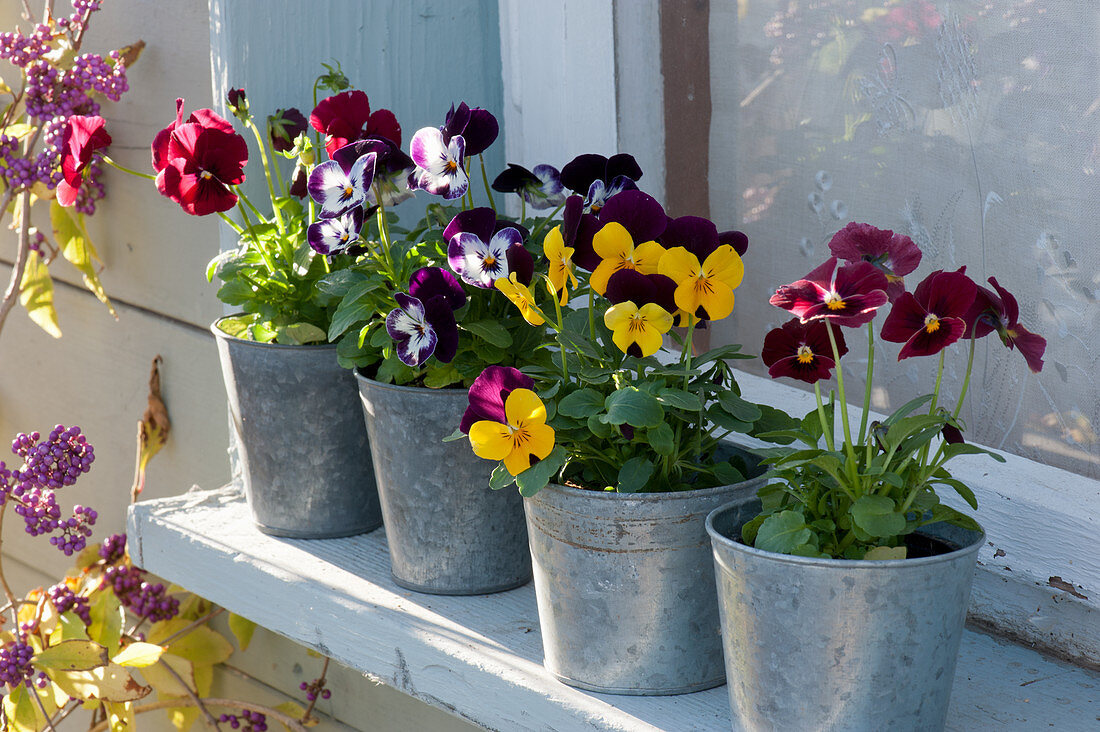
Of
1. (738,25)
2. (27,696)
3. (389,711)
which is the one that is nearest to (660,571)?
(738,25)

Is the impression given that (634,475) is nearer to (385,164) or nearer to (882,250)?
(882,250)

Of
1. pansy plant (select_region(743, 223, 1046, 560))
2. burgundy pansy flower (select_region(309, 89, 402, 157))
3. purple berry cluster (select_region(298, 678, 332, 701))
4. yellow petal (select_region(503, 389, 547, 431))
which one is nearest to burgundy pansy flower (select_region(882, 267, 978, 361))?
pansy plant (select_region(743, 223, 1046, 560))

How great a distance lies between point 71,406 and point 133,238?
33 cm

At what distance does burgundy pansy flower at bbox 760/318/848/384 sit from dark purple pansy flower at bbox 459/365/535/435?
15 cm

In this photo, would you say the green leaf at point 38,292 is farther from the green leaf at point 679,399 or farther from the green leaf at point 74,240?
the green leaf at point 679,399

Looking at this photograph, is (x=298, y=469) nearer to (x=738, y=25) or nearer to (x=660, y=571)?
(x=660, y=571)

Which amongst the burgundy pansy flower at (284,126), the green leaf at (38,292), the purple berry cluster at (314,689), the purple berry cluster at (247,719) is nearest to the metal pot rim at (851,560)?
the burgundy pansy flower at (284,126)

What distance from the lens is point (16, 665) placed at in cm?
122

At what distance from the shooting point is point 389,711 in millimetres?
1256

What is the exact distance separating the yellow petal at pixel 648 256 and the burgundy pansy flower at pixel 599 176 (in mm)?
120

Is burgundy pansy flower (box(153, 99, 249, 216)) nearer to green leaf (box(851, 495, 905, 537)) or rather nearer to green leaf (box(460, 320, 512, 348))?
green leaf (box(460, 320, 512, 348))

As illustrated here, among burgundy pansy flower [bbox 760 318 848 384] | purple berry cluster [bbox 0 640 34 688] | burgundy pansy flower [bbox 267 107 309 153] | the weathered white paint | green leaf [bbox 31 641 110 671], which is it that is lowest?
purple berry cluster [bbox 0 640 34 688]

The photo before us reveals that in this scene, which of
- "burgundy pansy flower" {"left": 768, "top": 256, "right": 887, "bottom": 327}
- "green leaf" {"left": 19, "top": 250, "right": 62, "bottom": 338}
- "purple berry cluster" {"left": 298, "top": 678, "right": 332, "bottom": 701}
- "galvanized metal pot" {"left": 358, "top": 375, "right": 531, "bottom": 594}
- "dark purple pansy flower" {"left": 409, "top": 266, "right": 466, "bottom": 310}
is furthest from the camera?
"green leaf" {"left": 19, "top": 250, "right": 62, "bottom": 338}

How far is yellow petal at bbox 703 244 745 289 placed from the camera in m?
0.68
